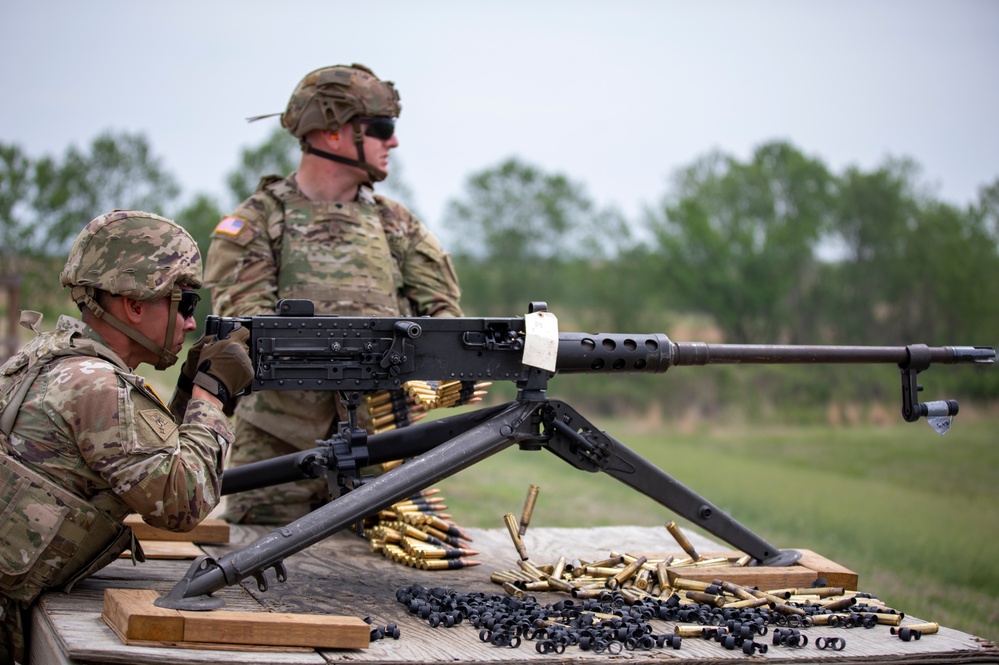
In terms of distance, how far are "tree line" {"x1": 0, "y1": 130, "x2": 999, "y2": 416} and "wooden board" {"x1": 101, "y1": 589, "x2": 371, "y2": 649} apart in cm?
1579

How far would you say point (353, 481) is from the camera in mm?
4953

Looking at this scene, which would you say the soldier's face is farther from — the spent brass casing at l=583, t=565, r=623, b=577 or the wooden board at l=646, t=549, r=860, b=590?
the wooden board at l=646, t=549, r=860, b=590

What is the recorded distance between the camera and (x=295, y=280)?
6.29m

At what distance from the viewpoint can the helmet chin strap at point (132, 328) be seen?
4281mm

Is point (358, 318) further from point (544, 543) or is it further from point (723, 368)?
point (723, 368)

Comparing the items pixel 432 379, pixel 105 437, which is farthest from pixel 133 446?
pixel 432 379

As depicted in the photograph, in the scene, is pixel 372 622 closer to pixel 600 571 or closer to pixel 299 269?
pixel 600 571

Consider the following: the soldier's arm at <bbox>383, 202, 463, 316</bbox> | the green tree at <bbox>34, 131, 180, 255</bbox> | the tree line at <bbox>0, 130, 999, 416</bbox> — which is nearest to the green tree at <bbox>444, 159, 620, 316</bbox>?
the tree line at <bbox>0, 130, 999, 416</bbox>

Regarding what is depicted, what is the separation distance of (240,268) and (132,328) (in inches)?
75.9

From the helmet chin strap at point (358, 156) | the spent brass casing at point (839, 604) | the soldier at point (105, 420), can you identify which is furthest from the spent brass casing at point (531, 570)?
the helmet chin strap at point (358, 156)

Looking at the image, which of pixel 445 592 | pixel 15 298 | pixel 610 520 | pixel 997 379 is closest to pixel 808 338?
pixel 997 379

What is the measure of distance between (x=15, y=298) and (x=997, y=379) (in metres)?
15.9

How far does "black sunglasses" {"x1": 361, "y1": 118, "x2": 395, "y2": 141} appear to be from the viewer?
6491mm

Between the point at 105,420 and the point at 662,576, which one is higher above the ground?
the point at 105,420
